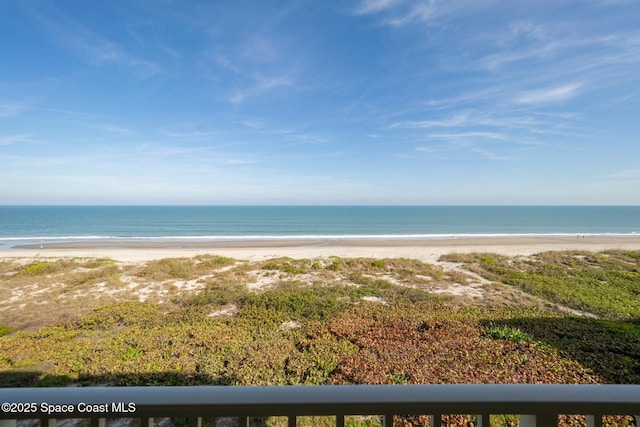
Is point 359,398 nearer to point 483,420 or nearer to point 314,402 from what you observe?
point 314,402

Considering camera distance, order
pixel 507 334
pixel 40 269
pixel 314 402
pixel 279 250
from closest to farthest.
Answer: pixel 314 402 < pixel 507 334 < pixel 40 269 < pixel 279 250

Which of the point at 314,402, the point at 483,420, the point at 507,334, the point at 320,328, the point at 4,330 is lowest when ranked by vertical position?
the point at 4,330

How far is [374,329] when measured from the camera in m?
7.14

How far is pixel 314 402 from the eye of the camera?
1.08 metres

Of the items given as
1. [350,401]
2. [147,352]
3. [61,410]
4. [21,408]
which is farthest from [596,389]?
[147,352]

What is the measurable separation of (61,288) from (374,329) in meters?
12.7

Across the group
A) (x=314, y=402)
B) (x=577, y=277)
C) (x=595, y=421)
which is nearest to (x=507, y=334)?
(x=595, y=421)

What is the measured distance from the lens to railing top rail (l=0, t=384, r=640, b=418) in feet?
3.39

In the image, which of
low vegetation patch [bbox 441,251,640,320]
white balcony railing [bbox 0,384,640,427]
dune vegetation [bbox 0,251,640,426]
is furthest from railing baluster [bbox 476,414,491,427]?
low vegetation patch [bbox 441,251,640,320]

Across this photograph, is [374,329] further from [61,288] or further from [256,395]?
[61,288]

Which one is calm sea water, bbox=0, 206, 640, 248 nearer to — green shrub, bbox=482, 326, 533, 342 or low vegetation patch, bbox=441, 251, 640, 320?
low vegetation patch, bbox=441, 251, 640, 320

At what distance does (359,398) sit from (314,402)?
174 mm

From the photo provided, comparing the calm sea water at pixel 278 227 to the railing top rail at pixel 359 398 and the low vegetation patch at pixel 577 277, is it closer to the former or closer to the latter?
the low vegetation patch at pixel 577 277

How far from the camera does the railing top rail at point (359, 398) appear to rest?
40.7 inches
